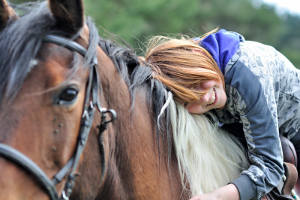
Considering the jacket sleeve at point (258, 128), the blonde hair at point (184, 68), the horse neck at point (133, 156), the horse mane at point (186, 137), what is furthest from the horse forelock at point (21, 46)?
the jacket sleeve at point (258, 128)

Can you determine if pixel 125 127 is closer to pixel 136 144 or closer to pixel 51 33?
pixel 136 144

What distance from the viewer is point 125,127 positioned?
236 cm

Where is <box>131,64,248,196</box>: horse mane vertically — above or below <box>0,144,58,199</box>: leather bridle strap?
below

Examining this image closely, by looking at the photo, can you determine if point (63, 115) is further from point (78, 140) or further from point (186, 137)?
point (186, 137)

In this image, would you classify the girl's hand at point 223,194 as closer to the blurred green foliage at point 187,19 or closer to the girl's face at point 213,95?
the girl's face at point 213,95

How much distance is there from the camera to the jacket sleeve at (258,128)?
8.38ft

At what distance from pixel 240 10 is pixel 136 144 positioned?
40.2m

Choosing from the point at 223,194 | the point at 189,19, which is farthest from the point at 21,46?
the point at 189,19

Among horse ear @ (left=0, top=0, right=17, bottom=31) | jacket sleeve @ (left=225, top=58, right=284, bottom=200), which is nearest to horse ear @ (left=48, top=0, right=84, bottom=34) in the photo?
horse ear @ (left=0, top=0, right=17, bottom=31)

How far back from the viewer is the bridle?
1.76 meters

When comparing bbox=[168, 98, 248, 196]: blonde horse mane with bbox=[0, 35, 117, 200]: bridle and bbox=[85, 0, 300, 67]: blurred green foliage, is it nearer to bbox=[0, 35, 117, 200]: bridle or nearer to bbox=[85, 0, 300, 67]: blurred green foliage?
bbox=[0, 35, 117, 200]: bridle

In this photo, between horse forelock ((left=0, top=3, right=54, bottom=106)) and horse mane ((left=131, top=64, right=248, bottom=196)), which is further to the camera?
horse mane ((left=131, top=64, right=248, bottom=196))

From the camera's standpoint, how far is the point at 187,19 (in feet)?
70.7

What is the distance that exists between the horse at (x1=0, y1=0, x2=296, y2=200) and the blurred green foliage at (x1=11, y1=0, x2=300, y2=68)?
0.57 meters
